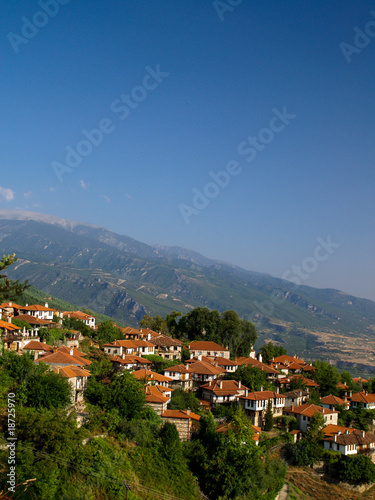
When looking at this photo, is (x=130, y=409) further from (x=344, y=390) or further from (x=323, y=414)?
(x=344, y=390)

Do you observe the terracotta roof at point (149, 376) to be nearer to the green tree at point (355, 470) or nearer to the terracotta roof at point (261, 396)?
the terracotta roof at point (261, 396)

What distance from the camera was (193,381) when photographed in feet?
131

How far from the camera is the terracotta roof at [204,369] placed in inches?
1587

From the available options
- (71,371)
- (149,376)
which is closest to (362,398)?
(149,376)

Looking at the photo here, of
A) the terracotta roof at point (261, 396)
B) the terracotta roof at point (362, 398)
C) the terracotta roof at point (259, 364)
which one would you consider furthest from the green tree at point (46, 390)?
the terracotta roof at point (362, 398)

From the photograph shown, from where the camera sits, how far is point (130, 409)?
28.8m

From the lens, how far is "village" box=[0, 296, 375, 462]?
105 feet

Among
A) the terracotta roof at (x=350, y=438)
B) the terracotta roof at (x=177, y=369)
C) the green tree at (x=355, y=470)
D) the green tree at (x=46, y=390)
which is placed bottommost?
the green tree at (x=355, y=470)

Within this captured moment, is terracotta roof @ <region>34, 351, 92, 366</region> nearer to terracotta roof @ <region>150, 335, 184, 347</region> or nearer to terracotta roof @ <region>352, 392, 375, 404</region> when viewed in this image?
terracotta roof @ <region>150, 335, 184, 347</region>

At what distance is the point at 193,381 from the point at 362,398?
19.6 m

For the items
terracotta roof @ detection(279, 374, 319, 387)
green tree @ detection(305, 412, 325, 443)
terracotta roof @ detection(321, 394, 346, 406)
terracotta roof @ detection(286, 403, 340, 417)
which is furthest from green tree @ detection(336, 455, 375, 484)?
terracotta roof @ detection(279, 374, 319, 387)

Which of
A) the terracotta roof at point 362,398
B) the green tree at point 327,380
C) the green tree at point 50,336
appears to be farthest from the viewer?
the green tree at point 327,380

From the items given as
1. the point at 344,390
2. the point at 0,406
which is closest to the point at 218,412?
the point at 0,406

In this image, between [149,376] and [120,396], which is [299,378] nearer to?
[149,376]
